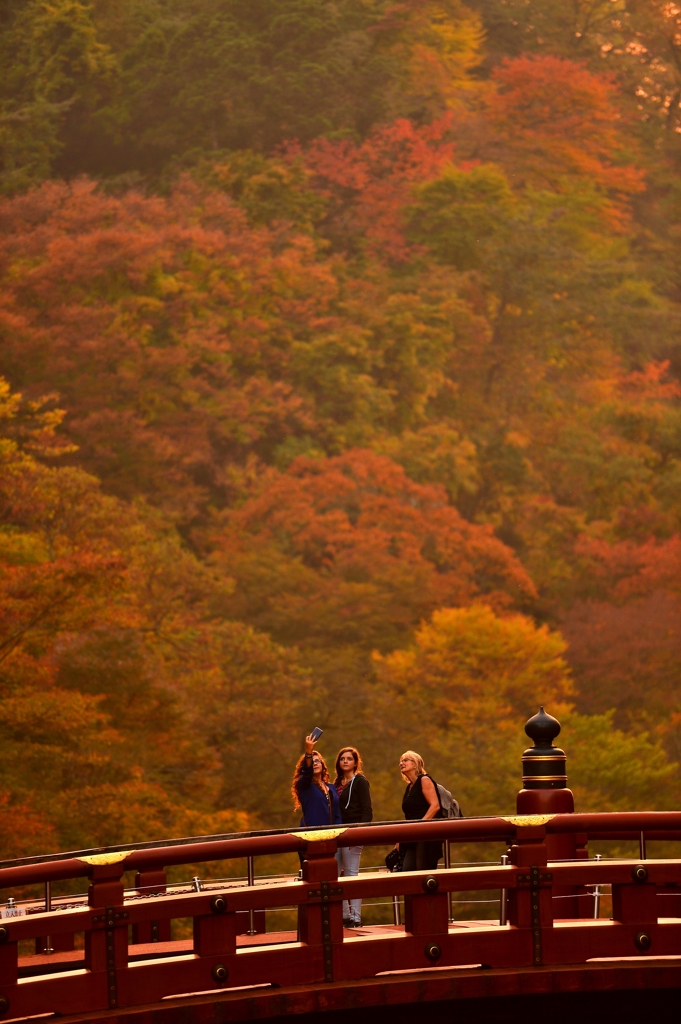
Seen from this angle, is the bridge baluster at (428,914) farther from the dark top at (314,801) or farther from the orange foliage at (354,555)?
the orange foliage at (354,555)

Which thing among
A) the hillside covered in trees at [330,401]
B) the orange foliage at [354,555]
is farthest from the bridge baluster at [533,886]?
the orange foliage at [354,555]

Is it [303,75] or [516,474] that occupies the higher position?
[303,75]

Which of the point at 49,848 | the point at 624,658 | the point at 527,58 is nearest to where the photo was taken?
the point at 49,848

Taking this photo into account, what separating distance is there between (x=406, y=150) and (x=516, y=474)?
10.1 meters

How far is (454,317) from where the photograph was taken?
116 feet

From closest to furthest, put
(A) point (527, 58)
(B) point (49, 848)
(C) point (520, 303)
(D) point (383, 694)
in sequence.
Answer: (B) point (49, 848)
(D) point (383, 694)
(C) point (520, 303)
(A) point (527, 58)

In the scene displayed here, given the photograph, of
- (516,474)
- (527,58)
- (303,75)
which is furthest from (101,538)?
(527,58)

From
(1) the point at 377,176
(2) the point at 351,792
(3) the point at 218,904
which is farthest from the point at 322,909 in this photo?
(1) the point at 377,176

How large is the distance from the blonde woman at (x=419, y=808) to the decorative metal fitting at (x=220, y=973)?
1.15 meters

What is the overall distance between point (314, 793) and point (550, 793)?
5.19 ft

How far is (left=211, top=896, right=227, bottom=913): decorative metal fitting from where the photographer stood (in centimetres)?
576

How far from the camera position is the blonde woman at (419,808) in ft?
21.6

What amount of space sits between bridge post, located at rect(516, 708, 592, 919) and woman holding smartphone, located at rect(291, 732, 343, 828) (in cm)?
134

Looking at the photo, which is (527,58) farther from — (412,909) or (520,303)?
(412,909)
